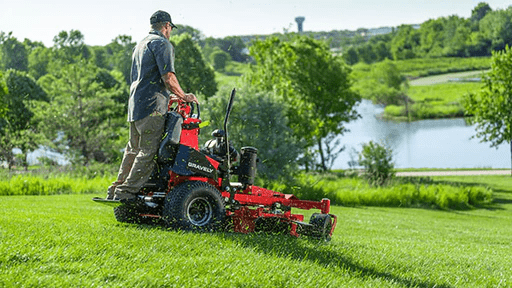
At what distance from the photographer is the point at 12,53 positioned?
38031mm

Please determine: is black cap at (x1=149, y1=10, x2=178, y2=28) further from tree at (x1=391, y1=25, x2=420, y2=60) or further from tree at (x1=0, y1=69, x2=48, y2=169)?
tree at (x1=391, y1=25, x2=420, y2=60)

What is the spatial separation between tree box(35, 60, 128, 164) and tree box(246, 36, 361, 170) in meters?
8.87

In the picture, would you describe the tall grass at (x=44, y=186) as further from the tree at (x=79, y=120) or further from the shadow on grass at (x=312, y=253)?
the shadow on grass at (x=312, y=253)

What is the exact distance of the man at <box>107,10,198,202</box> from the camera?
6.31 metres

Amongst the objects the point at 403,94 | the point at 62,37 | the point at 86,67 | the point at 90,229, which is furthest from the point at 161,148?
the point at 403,94

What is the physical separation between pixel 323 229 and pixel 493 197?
67.2ft

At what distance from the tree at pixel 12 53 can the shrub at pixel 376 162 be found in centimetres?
2313

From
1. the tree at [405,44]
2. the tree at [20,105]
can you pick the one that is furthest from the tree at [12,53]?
the tree at [405,44]

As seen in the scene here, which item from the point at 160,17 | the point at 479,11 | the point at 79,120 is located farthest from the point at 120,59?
the point at 479,11

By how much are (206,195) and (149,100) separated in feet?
3.84

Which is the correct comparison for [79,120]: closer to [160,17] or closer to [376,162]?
[376,162]

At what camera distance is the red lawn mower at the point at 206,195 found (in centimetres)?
632

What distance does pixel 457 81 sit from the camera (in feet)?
324

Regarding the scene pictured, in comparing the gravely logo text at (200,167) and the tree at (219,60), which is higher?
the tree at (219,60)
